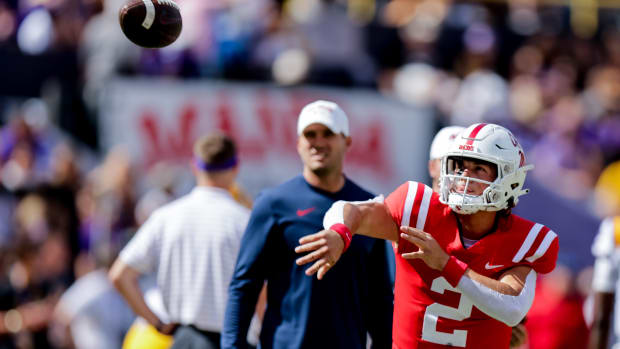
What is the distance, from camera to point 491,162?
4.04m

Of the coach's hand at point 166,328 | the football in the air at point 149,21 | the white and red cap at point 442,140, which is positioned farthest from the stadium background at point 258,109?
the football in the air at point 149,21

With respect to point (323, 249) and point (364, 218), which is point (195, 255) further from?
point (323, 249)

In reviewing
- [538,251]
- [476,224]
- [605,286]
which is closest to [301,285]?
[476,224]

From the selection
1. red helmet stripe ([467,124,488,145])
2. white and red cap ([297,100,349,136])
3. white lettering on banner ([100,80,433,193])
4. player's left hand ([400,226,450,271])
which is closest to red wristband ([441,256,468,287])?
player's left hand ([400,226,450,271])

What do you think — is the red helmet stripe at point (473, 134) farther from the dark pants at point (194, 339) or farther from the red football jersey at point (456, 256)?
the dark pants at point (194, 339)

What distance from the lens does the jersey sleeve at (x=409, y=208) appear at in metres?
3.98

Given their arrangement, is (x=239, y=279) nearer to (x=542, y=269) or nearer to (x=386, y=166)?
(x=542, y=269)

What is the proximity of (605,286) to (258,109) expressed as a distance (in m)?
5.88

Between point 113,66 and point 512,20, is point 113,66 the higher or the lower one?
the lower one

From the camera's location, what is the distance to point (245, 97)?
11.0 metres

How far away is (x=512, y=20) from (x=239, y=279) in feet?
35.2

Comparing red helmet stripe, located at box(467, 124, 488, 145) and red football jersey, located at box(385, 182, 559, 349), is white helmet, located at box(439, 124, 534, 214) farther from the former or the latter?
red football jersey, located at box(385, 182, 559, 349)

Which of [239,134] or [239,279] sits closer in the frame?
[239,279]

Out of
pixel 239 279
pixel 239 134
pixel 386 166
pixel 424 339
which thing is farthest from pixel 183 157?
pixel 424 339
